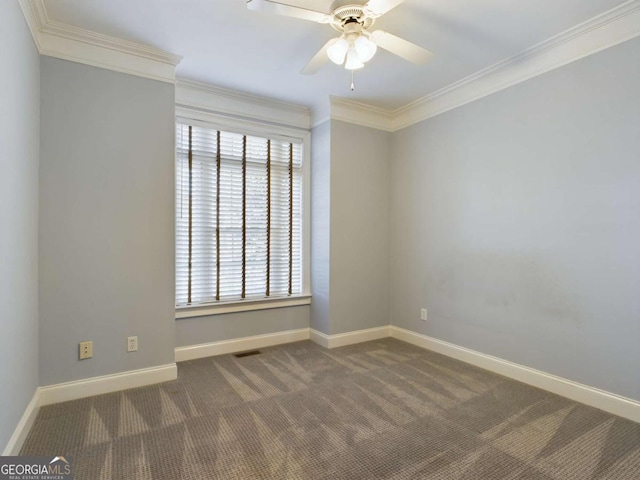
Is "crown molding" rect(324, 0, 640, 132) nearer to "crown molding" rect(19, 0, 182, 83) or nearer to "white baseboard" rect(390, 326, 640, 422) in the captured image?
"crown molding" rect(19, 0, 182, 83)

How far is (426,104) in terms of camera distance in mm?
3562

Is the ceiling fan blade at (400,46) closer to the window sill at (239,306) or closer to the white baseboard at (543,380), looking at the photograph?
the white baseboard at (543,380)

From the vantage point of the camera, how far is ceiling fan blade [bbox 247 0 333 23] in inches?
65.3

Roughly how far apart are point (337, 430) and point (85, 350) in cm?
190

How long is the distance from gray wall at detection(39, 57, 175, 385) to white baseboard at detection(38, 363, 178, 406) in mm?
48

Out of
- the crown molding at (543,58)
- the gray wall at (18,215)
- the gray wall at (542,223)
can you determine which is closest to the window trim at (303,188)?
the gray wall at (18,215)

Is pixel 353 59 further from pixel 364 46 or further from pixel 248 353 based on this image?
pixel 248 353

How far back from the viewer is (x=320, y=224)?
375cm

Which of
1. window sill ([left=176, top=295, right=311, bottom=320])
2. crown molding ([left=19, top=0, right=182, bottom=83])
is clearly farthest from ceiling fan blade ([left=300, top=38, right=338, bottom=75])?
window sill ([left=176, top=295, right=311, bottom=320])

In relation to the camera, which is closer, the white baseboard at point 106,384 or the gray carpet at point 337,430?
the gray carpet at point 337,430

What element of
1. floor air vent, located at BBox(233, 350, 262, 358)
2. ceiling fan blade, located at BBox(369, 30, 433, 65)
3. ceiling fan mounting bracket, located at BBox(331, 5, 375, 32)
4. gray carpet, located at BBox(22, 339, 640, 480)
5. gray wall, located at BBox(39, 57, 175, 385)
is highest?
ceiling fan mounting bracket, located at BBox(331, 5, 375, 32)

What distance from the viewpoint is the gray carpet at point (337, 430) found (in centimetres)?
171

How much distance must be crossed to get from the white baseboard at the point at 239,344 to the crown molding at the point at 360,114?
243 centimetres

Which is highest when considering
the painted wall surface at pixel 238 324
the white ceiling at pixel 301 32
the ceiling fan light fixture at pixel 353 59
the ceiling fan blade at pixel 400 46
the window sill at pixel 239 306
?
the white ceiling at pixel 301 32
